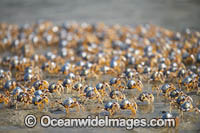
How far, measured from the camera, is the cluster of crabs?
891 cm

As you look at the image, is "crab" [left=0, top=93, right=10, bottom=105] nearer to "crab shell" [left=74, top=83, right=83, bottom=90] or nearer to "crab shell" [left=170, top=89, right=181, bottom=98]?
"crab shell" [left=74, top=83, right=83, bottom=90]

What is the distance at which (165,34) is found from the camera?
16.6 meters

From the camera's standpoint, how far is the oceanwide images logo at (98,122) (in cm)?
768

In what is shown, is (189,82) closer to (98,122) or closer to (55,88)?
(98,122)

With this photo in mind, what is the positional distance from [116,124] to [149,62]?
4.82 m

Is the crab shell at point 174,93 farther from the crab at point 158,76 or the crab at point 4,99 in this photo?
the crab at point 4,99

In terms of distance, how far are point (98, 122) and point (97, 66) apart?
4065 mm

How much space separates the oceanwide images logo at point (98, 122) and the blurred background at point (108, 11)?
12.0m

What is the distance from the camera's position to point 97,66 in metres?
11.8

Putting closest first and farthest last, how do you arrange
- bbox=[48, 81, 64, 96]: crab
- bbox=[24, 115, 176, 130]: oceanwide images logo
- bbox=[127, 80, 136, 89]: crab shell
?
bbox=[24, 115, 176, 130]: oceanwide images logo, bbox=[48, 81, 64, 96]: crab, bbox=[127, 80, 136, 89]: crab shell

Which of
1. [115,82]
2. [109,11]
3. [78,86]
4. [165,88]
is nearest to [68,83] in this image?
[78,86]

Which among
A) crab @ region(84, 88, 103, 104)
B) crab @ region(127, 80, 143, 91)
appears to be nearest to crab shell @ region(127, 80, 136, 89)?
crab @ region(127, 80, 143, 91)

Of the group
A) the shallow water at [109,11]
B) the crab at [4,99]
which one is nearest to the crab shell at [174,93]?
the crab at [4,99]

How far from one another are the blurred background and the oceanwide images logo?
12.0m
